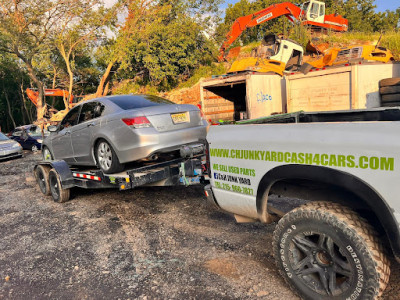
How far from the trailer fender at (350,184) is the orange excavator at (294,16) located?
19.1 metres

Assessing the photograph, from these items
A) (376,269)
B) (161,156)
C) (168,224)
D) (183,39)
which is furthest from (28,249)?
(183,39)

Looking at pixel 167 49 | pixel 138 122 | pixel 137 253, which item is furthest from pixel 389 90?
pixel 167 49

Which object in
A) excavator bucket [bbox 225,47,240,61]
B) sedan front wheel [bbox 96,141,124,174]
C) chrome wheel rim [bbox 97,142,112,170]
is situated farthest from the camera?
excavator bucket [bbox 225,47,240,61]

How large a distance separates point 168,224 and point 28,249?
1.90 meters

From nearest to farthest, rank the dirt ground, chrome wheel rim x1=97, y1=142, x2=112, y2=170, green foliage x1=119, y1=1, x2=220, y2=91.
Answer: the dirt ground
chrome wheel rim x1=97, y1=142, x2=112, y2=170
green foliage x1=119, y1=1, x2=220, y2=91

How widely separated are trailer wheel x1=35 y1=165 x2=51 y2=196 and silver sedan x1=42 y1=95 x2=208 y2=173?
0.90 m

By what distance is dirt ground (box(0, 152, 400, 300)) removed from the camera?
3.09 metres

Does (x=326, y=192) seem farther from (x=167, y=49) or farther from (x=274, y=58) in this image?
(x=167, y=49)

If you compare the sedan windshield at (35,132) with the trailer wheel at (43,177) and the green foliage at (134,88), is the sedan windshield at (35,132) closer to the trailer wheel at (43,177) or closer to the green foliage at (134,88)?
the green foliage at (134,88)

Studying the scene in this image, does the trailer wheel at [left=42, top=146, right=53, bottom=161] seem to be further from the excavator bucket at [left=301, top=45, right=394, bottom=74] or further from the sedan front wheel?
the excavator bucket at [left=301, top=45, right=394, bottom=74]

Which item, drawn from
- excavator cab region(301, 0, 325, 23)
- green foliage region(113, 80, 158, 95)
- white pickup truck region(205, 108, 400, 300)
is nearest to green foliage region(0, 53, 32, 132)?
green foliage region(113, 80, 158, 95)

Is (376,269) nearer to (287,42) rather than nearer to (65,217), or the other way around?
(65,217)

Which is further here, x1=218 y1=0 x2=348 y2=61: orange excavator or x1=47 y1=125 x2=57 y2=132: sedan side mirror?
x1=218 y1=0 x2=348 y2=61: orange excavator

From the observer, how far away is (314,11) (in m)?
20.5
